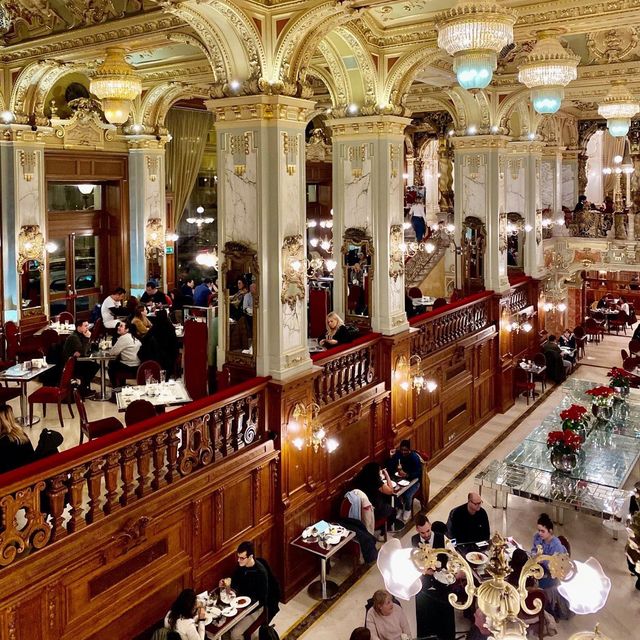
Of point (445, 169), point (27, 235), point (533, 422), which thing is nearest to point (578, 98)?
point (445, 169)

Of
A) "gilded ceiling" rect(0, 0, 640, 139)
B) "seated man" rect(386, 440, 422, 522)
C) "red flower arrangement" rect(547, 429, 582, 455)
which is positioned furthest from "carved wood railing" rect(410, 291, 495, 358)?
"gilded ceiling" rect(0, 0, 640, 139)

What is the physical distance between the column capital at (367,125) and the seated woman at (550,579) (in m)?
5.02

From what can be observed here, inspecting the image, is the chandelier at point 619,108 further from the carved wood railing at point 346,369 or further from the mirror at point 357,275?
the carved wood railing at point 346,369

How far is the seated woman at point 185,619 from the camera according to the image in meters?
5.50

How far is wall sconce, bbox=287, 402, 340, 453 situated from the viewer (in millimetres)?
7359

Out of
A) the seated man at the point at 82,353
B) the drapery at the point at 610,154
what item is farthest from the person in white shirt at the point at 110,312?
the drapery at the point at 610,154

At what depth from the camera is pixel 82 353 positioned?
9.95 m

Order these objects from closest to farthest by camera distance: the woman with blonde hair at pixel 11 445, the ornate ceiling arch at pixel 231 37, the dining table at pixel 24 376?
1. the woman with blonde hair at pixel 11 445
2. the ornate ceiling arch at pixel 231 37
3. the dining table at pixel 24 376

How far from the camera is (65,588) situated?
5.19m

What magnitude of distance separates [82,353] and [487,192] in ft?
24.6

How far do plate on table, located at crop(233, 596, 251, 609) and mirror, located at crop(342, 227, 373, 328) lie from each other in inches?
169

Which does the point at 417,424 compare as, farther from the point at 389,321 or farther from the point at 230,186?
the point at 230,186

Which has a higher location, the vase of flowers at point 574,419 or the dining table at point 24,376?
the dining table at point 24,376

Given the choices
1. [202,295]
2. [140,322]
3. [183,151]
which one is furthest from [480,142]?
[183,151]
